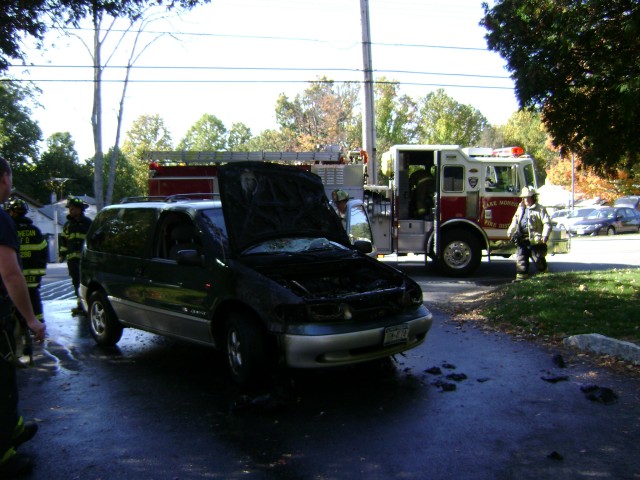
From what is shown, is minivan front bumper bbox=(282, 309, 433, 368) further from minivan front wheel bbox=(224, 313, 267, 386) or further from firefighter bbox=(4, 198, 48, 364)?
firefighter bbox=(4, 198, 48, 364)

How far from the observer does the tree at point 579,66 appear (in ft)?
20.5

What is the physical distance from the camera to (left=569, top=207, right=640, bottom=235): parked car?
97.3 ft

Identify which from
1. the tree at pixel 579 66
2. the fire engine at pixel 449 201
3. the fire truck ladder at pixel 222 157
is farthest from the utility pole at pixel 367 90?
the tree at pixel 579 66

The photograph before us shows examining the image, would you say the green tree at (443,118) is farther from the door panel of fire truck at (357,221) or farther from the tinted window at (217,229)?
the tinted window at (217,229)

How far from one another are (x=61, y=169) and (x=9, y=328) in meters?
61.7

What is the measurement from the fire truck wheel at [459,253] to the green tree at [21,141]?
3774cm

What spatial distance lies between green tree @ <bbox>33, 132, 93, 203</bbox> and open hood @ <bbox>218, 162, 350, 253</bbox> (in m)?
54.6

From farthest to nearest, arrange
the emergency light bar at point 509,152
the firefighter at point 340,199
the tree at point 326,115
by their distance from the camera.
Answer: the tree at point 326,115 < the emergency light bar at point 509,152 < the firefighter at point 340,199

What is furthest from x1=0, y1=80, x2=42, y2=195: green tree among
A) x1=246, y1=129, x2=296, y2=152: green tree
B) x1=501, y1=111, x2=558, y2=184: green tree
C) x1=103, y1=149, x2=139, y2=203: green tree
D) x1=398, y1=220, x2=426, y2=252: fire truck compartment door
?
x1=501, y1=111, x2=558, y2=184: green tree

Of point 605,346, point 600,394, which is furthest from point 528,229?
point 600,394

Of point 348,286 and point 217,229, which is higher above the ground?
point 217,229

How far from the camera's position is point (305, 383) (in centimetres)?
514

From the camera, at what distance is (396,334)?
4.79 meters

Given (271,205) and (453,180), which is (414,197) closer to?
(453,180)
